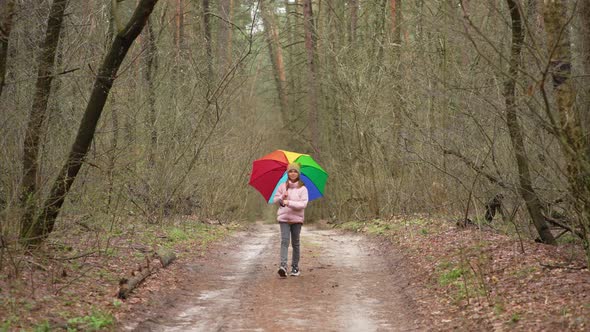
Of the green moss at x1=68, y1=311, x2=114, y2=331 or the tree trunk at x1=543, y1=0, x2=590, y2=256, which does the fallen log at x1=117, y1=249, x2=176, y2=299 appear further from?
the tree trunk at x1=543, y1=0, x2=590, y2=256

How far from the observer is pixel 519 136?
926 cm

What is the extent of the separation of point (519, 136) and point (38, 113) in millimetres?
6982

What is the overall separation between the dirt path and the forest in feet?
4.43

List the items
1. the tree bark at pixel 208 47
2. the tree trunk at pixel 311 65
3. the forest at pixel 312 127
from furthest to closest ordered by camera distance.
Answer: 1. the tree trunk at pixel 311 65
2. the tree bark at pixel 208 47
3. the forest at pixel 312 127

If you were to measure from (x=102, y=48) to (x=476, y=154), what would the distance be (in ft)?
25.2

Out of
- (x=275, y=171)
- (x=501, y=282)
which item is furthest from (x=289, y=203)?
(x=501, y=282)

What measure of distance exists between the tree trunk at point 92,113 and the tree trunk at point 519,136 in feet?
16.6

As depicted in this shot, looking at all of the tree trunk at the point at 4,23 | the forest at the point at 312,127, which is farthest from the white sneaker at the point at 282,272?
the tree trunk at the point at 4,23

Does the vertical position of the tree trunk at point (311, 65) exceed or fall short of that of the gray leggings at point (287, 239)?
it exceeds it

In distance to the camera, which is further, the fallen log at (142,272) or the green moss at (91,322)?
the fallen log at (142,272)

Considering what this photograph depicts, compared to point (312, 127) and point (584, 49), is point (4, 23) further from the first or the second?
point (312, 127)

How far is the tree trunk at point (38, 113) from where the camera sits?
29.1ft

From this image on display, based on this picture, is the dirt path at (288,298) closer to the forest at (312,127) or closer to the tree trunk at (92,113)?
the forest at (312,127)

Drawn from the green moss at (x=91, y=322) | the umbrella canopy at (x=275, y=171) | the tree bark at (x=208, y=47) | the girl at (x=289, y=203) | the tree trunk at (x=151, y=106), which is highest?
the tree bark at (x=208, y=47)
